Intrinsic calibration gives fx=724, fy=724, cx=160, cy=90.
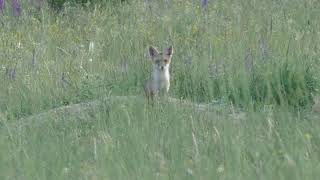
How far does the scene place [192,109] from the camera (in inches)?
208

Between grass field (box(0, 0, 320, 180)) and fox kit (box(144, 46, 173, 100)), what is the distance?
0.56ft

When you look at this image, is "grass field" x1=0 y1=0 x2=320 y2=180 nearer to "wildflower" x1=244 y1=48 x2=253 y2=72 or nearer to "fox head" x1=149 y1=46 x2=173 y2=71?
"wildflower" x1=244 y1=48 x2=253 y2=72

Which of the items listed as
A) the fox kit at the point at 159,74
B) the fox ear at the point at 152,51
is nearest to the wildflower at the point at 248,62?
the fox kit at the point at 159,74

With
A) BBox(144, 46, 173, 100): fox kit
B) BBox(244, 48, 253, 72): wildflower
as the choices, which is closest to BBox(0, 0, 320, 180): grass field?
BBox(244, 48, 253, 72): wildflower

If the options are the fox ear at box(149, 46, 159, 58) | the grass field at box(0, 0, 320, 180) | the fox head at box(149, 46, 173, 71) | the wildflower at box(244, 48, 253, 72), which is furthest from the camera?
the fox ear at box(149, 46, 159, 58)

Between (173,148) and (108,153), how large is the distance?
371 mm

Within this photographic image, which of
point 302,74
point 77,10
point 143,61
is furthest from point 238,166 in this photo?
point 77,10

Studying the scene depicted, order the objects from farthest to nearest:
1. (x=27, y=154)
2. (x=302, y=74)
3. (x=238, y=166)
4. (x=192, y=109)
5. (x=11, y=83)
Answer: (x=11, y=83), (x=302, y=74), (x=192, y=109), (x=27, y=154), (x=238, y=166)

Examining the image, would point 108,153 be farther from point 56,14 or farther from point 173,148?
point 56,14

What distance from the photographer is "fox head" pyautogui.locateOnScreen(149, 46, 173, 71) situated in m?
6.82

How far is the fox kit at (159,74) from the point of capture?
Result: 21.5 ft

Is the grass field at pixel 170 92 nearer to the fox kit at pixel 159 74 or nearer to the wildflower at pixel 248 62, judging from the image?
the wildflower at pixel 248 62

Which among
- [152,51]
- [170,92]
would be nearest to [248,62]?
[170,92]

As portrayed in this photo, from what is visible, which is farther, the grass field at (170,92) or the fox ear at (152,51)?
the fox ear at (152,51)
